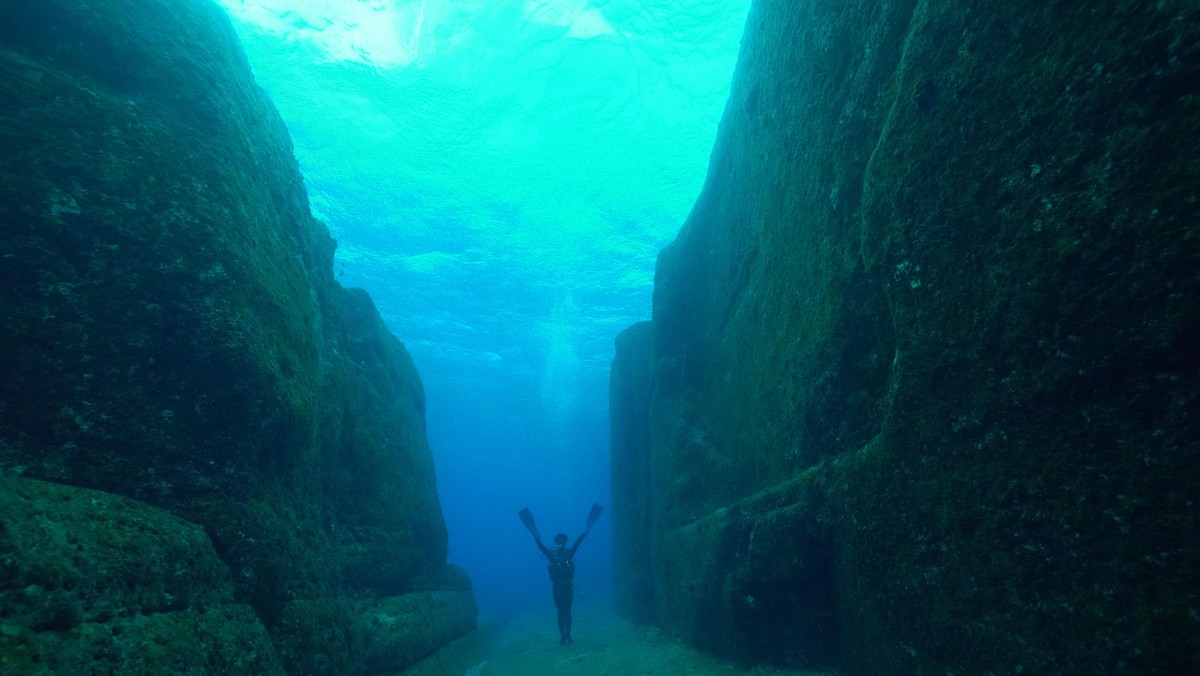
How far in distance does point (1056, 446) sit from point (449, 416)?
70.4m

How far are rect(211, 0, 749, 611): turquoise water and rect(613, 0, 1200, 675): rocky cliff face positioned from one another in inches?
428

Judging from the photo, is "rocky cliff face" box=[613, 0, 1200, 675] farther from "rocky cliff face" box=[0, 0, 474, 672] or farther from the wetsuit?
the wetsuit

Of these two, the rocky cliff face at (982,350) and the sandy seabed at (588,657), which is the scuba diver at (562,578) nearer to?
the sandy seabed at (588,657)

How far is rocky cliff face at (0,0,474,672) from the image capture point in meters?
3.62

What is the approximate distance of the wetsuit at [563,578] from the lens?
13.9 metres

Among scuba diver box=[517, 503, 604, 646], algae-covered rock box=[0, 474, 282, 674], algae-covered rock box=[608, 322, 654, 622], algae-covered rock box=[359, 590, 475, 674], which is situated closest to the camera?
algae-covered rock box=[0, 474, 282, 674]

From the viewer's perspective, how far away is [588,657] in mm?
11180

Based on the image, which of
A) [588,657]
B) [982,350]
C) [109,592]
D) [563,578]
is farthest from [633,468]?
[109,592]

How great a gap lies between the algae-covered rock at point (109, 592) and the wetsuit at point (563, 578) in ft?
34.0

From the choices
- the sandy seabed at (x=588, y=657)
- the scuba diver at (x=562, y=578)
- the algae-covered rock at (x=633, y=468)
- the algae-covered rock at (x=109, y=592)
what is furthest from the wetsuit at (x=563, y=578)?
the algae-covered rock at (x=109, y=592)

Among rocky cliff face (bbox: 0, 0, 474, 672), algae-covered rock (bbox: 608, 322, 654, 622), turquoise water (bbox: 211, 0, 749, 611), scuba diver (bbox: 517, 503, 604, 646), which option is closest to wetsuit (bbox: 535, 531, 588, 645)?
scuba diver (bbox: 517, 503, 604, 646)

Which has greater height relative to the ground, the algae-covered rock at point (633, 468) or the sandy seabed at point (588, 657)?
the algae-covered rock at point (633, 468)

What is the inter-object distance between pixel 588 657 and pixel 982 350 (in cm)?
1072

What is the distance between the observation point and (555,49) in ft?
54.2
